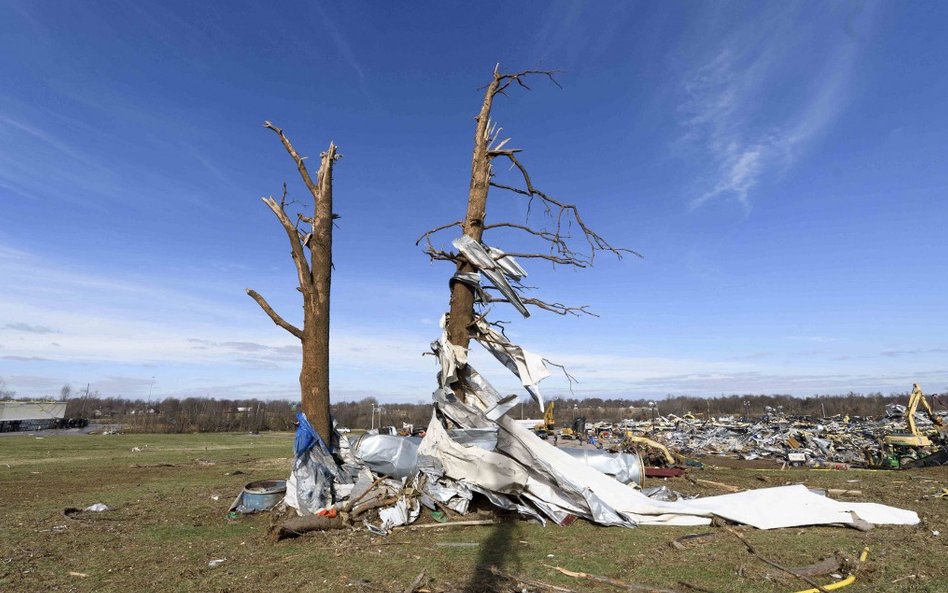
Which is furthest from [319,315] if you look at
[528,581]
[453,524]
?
[528,581]

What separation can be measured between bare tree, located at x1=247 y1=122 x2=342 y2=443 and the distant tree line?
34096mm

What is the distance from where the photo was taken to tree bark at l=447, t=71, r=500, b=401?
26.9ft

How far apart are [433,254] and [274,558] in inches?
186

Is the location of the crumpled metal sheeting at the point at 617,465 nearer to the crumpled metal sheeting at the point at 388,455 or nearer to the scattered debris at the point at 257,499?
the crumpled metal sheeting at the point at 388,455

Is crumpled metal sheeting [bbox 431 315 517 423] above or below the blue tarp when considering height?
above

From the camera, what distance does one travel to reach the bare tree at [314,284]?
820cm

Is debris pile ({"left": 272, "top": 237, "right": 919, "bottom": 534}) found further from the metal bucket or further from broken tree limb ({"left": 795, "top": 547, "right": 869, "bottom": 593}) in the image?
broken tree limb ({"left": 795, "top": 547, "right": 869, "bottom": 593})

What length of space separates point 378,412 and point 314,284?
60.8 m

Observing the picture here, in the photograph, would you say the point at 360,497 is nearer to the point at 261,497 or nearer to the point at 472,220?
the point at 261,497

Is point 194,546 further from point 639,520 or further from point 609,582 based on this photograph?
point 639,520

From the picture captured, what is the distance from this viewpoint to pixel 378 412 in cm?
6675

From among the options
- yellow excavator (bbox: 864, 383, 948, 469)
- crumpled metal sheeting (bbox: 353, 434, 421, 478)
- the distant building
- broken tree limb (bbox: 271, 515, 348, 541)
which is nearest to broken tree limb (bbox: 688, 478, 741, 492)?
crumpled metal sheeting (bbox: 353, 434, 421, 478)

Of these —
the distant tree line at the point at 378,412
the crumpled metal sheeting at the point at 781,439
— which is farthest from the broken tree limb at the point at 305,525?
the distant tree line at the point at 378,412

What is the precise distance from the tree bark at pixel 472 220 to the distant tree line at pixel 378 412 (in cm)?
3467
